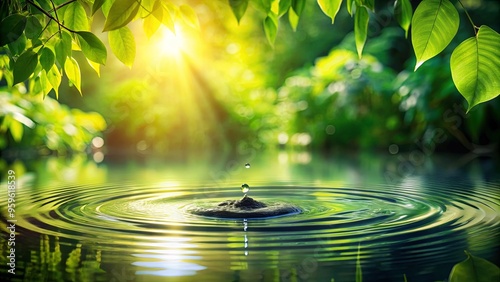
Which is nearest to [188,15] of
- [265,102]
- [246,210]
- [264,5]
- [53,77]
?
[264,5]

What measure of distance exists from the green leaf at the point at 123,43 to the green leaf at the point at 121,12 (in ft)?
0.52

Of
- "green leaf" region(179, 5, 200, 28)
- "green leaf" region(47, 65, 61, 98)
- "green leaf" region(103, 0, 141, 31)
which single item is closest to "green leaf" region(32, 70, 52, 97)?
"green leaf" region(47, 65, 61, 98)

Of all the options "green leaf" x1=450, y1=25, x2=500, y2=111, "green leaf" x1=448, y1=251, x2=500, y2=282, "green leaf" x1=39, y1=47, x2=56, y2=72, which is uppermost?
"green leaf" x1=39, y1=47, x2=56, y2=72

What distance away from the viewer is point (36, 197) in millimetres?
3641

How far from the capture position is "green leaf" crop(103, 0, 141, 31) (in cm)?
133

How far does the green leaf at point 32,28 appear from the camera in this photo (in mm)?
1584

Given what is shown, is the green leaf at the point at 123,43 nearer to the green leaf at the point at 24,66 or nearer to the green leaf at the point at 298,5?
the green leaf at the point at 24,66

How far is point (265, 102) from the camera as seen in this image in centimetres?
1182

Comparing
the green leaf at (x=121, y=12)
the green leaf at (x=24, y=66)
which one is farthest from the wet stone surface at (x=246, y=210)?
the green leaf at (x=121, y=12)

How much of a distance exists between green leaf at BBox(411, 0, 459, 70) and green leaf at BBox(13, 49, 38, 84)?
33.5 inches

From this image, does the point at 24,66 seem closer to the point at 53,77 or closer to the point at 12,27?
the point at 12,27

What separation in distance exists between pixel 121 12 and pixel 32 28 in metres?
0.36

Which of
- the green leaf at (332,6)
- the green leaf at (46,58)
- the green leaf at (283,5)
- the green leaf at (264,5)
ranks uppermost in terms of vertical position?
the green leaf at (283,5)

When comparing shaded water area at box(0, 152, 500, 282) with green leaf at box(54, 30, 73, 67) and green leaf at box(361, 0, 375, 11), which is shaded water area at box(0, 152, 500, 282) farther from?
green leaf at box(361, 0, 375, 11)
